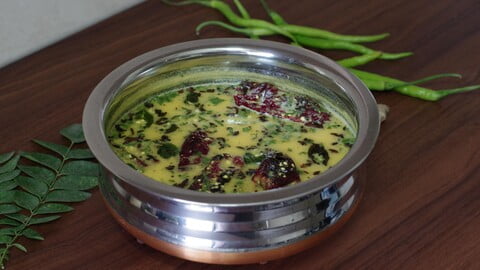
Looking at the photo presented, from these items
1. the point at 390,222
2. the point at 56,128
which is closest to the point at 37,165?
the point at 56,128

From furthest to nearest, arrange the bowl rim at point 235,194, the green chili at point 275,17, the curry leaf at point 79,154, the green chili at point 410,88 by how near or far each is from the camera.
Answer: the green chili at point 275,17 < the green chili at point 410,88 < the curry leaf at point 79,154 < the bowl rim at point 235,194

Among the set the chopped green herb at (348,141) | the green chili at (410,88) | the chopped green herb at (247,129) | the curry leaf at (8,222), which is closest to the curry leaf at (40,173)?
the curry leaf at (8,222)

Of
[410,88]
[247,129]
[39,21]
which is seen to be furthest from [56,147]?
[410,88]

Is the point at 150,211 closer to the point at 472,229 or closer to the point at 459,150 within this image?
the point at 472,229

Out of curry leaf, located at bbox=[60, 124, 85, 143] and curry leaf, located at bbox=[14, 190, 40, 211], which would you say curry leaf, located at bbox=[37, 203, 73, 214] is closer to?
curry leaf, located at bbox=[14, 190, 40, 211]

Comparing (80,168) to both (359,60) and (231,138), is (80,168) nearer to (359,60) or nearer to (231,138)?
(231,138)

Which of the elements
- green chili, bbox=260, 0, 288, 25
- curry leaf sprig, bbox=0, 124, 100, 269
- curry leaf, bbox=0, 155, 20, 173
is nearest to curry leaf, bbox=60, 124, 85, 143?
curry leaf sprig, bbox=0, 124, 100, 269

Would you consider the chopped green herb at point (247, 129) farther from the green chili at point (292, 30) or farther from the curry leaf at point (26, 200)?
the green chili at point (292, 30)
